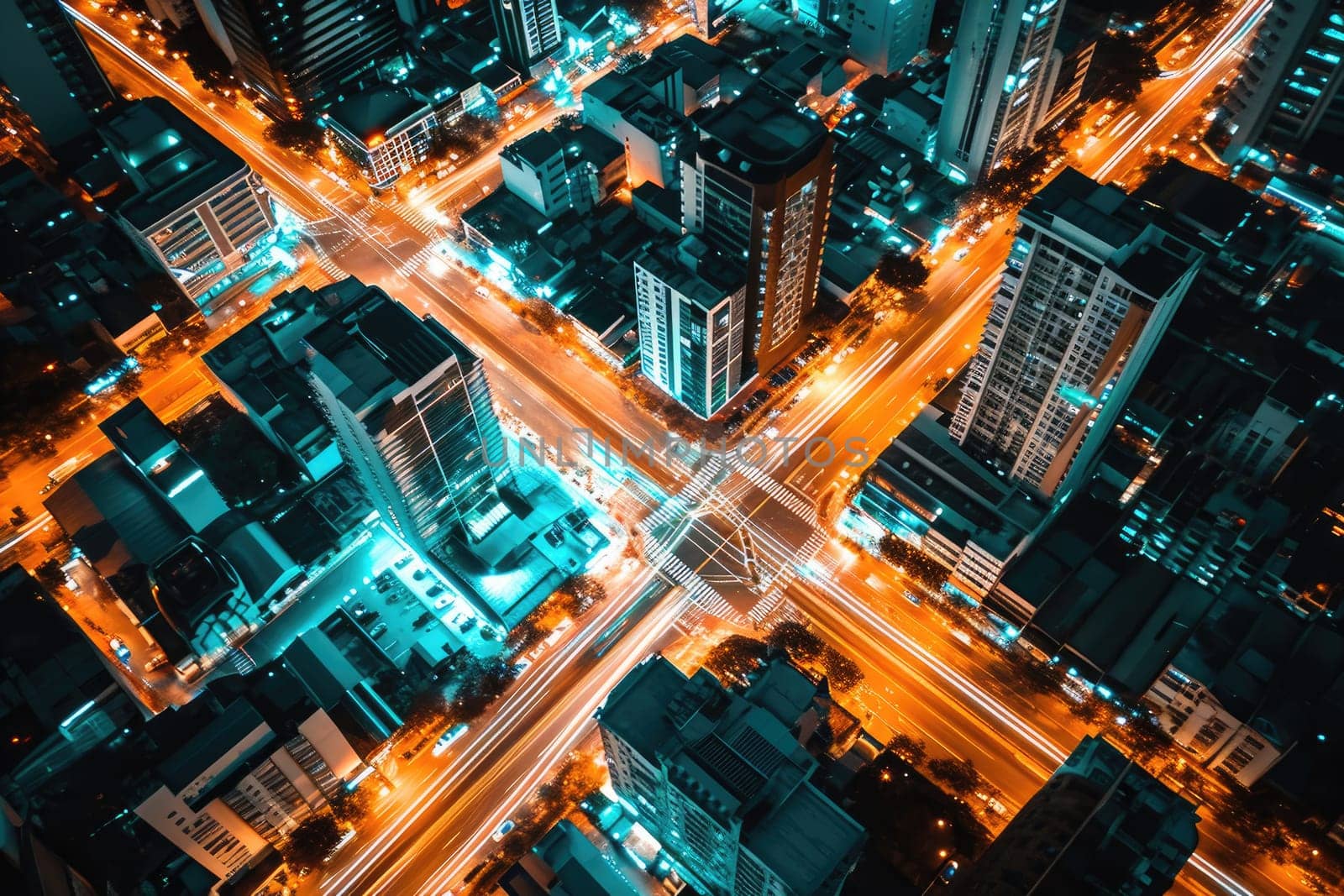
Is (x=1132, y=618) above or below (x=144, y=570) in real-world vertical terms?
above

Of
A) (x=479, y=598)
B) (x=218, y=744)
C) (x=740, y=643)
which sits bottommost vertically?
(x=218, y=744)

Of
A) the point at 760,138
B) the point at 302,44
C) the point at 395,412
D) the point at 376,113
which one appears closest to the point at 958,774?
the point at 395,412

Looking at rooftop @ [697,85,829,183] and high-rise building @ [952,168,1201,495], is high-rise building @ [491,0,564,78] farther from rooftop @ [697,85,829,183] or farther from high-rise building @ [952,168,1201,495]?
high-rise building @ [952,168,1201,495]

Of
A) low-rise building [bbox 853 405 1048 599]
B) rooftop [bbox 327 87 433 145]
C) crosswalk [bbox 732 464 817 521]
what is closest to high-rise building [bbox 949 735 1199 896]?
low-rise building [bbox 853 405 1048 599]

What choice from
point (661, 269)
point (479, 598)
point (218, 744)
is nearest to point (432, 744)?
point (479, 598)

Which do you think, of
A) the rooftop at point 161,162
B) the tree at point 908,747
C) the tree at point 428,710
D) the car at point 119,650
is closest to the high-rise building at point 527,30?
the rooftop at point 161,162

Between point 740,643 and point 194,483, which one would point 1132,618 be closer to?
point 740,643

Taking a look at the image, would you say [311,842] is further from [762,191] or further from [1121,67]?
[1121,67]
